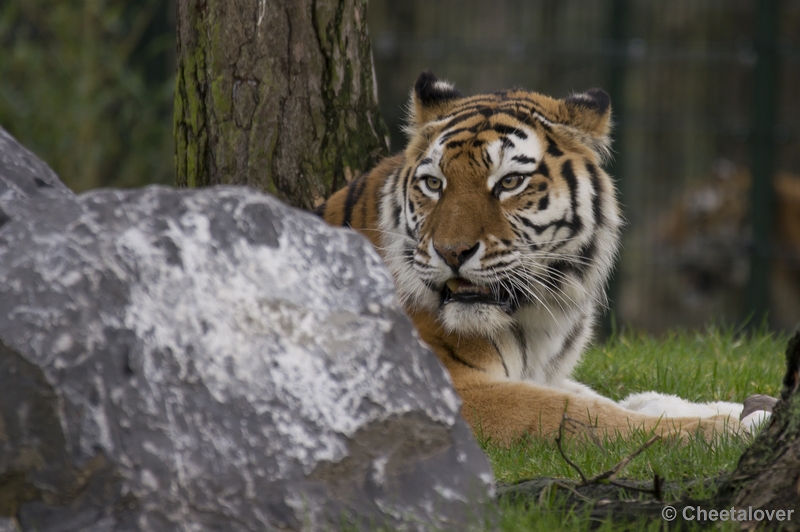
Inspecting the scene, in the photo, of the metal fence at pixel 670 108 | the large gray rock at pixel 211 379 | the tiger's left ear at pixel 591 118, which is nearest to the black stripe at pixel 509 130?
the tiger's left ear at pixel 591 118

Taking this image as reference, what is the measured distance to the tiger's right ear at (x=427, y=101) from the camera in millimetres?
3424

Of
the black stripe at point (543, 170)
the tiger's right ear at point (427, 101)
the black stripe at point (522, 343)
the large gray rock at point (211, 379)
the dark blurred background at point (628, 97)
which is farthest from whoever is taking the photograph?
the dark blurred background at point (628, 97)

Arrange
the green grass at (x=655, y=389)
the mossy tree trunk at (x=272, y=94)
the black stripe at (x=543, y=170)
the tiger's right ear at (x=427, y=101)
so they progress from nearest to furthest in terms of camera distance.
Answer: the green grass at (x=655, y=389) → the black stripe at (x=543, y=170) → the tiger's right ear at (x=427, y=101) → the mossy tree trunk at (x=272, y=94)

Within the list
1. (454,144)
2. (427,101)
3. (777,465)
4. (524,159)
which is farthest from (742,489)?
(427,101)

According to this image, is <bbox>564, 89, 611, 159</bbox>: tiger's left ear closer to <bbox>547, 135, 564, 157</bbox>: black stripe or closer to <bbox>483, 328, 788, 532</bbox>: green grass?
<bbox>547, 135, 564, 157</bbox>: black stripe

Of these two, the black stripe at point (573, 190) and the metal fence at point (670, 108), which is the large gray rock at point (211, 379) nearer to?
the black stripe at point (573, 190)

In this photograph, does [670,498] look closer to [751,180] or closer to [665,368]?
[665,368]

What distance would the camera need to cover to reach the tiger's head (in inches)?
117

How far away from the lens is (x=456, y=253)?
290 cm

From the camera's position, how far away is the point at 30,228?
180cm

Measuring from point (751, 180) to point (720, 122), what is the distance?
0.58 meters

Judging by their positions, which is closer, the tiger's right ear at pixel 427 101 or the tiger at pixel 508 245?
the tiger at pixel 508 245

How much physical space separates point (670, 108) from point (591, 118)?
5.59 meters

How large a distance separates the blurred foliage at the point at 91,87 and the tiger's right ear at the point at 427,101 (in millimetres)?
4010
